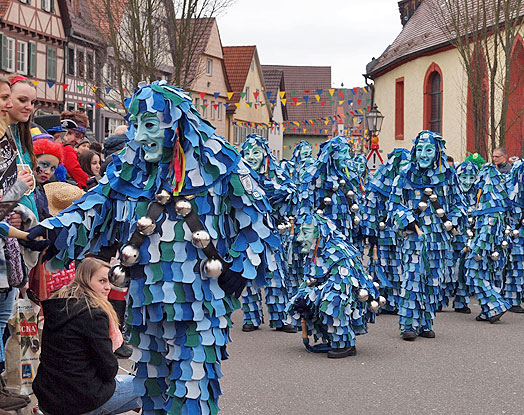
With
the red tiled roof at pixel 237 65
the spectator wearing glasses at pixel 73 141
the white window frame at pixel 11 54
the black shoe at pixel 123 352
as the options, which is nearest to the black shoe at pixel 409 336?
the black shoe at pixel 123 352

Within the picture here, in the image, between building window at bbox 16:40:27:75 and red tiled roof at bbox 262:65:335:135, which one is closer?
building window at bbox 16:40:27:75

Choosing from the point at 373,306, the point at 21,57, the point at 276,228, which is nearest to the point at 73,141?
the point at 276,228

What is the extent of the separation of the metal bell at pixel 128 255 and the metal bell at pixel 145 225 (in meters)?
0.10

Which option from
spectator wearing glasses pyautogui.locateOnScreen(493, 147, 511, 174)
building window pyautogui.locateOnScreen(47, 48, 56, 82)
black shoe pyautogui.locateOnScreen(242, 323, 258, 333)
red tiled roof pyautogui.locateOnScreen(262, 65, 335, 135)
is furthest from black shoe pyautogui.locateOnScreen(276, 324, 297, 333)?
red tiled roof pyautogui.locateOnScreen(262, 65, 335, 135)

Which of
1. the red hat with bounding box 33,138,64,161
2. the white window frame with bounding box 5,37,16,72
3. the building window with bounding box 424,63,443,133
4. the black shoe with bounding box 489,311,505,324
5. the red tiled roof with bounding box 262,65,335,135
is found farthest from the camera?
the red tiled roof with bounding box 262,65,335,135

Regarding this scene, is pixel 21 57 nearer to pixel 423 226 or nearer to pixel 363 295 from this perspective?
pixel 423 226

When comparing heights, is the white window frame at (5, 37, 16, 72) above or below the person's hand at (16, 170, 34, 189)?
above

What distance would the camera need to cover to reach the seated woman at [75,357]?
4801 mm

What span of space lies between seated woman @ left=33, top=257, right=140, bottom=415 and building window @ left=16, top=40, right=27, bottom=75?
1044 inches

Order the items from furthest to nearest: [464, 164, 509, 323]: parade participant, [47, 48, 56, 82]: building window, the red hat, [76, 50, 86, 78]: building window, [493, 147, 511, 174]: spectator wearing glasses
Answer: [76, 50, 86, 78]: building window < [47, 48, 56, 82]: building window < [493, 147, 511, 174]: spectator wearing glasses < [464, 164, 509, 323]: parade participant < the red hat

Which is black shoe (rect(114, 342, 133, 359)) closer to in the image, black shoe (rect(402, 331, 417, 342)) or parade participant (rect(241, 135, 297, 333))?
parade participant (rect(241, 135, 297, 333))

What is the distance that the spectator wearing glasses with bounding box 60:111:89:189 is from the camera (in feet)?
29.1

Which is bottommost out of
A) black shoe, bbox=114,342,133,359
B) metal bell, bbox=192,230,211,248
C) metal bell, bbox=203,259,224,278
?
black shoe, bbox=114,342,133,359

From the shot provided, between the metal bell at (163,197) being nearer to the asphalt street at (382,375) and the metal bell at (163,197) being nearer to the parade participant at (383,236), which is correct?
the asphalt street at (382,375)
